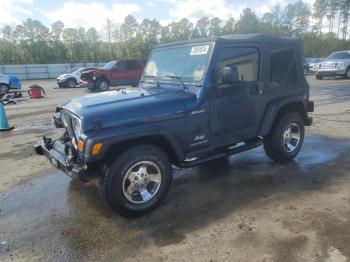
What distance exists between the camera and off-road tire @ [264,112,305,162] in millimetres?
5512

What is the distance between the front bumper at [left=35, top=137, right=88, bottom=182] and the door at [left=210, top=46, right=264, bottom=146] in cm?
180

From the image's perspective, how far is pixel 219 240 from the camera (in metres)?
3.48

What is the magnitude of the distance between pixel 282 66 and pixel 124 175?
10.5ft

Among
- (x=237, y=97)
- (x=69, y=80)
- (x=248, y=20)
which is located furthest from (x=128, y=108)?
(x=248, y=20)

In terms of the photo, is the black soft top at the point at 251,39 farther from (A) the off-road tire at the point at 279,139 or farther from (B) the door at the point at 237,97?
(A) the off-road tire at the point at 279,139

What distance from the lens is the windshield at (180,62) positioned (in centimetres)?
451

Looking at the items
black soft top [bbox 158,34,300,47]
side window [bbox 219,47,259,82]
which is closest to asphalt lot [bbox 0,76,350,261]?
side window [bbox 219,47,259,82]

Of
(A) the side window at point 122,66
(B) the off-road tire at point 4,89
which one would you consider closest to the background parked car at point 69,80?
(A) the side window at point 122,66

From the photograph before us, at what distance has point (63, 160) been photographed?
4133 millimetres

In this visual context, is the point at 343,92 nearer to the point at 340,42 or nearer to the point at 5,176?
the point at 5,176

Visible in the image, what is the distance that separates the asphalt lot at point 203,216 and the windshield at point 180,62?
1642 millimetres

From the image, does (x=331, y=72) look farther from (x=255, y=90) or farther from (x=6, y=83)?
(x=6, y=83)

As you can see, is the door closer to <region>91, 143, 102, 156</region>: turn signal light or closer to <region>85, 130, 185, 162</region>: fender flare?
<region>85, 130, 185, 162</region>: fender flare

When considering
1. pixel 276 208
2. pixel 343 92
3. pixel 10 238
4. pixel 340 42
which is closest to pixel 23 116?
pixel 10 238
